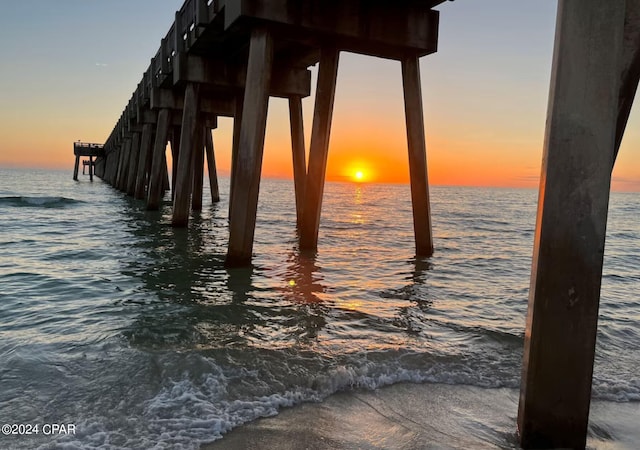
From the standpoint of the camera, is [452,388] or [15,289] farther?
[15,289]

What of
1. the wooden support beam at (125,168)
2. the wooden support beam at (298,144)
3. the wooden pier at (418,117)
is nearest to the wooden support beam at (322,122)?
the wooden pier at (418,117)

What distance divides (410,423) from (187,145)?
1157 centimetres

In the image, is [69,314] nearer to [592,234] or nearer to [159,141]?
[592,234]

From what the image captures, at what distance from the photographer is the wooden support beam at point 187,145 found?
13.1 metres

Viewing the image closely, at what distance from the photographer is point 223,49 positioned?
11922 millimetres

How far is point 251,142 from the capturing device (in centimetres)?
822

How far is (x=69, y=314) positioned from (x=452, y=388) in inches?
179

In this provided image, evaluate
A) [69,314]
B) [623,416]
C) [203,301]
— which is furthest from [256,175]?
[623,416]

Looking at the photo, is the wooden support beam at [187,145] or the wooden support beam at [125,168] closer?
the wooden support beam at [187,145]

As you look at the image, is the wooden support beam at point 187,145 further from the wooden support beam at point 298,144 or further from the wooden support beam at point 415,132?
the wooden support beam at point 415,132

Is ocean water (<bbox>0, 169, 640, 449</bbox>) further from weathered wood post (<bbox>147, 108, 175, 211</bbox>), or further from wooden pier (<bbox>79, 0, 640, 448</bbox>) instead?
weathered wood post (<bbox>147, 108, 175, 211</bbox>)

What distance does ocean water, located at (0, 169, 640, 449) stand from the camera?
3.35m

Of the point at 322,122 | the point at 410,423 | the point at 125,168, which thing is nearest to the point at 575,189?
the point at 410,423

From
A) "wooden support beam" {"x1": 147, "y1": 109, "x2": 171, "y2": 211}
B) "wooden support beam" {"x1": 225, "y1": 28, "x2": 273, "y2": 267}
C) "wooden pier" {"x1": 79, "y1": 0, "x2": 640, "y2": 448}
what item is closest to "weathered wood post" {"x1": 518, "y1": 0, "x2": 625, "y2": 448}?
"wooden pier" {"x1": 79, "y1": 0, "x2": 640, "y2": 448}
